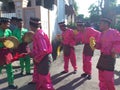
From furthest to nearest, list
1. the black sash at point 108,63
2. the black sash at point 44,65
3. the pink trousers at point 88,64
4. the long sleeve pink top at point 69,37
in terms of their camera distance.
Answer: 1. the long sleeve pink top at point 69,37
2. the pink trousers at point 88,64
3. the black sash at point 44,65
4. the black sash at point 108,63

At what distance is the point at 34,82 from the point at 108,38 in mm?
2969

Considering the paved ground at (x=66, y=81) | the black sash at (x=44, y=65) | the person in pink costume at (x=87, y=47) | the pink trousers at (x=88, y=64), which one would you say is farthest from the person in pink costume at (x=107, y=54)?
the pink trousers at (x=88, y=64)

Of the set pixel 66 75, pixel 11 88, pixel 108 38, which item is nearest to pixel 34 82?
pixel 11 88

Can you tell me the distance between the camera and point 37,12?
14.3 metres

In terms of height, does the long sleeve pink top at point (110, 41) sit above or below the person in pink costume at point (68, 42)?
above

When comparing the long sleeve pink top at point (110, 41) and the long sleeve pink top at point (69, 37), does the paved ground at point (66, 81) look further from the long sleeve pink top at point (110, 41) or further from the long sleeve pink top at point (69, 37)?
the long sleeve pink top at point (110, 41)

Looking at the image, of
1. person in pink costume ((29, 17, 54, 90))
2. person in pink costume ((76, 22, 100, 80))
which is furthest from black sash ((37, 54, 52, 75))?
person in pink costume ((76, 22, 100, 80))

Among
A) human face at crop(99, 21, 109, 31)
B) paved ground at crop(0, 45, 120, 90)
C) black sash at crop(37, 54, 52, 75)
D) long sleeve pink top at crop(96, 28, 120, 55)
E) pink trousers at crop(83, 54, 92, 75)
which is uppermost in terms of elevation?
human face at crop(99, 21, 109, 31)

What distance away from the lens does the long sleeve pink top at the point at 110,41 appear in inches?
248

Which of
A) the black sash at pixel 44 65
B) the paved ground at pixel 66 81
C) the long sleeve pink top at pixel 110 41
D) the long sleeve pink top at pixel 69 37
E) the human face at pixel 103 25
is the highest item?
the human face at pixel 103 25

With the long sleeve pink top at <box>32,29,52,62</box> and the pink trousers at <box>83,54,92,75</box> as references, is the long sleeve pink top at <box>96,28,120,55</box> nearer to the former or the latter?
the long sleeve pink top at <box>32,29,52,62</box>

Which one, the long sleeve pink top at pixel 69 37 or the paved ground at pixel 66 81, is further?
the long sleeve pink top at pixel 69 37

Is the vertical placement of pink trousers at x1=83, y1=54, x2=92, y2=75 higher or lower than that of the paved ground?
higher

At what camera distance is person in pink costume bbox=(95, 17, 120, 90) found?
21.1 feet
